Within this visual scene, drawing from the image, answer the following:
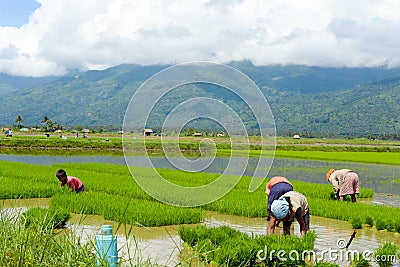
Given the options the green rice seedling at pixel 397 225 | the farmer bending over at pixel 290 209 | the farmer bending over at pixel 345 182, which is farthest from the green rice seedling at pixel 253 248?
the farmer bending over at pixel 345 182

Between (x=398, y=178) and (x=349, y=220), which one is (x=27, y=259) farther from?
(x=398, y=178)

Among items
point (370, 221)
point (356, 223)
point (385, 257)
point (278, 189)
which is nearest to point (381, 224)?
point (370, 221)

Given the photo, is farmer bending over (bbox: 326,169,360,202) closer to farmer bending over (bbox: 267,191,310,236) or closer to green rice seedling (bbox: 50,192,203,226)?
green rice seedling (bbox: 50,192,203,226)

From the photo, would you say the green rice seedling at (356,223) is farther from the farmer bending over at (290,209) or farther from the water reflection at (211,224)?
Answer: the farmer bending over at (290,209)

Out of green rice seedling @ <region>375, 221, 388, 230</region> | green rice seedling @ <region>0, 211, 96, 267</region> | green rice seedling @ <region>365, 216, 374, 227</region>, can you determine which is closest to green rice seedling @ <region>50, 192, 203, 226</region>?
green rice seedling @ <region>365, 216, 374, 227</region>

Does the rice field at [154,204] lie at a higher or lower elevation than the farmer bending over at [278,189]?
lower

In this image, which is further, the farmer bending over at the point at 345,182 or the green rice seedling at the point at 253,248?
the farmer bending over at the point at 345,182

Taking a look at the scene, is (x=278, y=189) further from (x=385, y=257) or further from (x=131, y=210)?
(x=131, y=210)

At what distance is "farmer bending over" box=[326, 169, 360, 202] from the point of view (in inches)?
385

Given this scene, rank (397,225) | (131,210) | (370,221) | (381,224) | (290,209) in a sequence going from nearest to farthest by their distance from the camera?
1. (290,209)
2. (397,225)
3. (381,224)
4. (370,221)
5. (131,210)

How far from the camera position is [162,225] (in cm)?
802

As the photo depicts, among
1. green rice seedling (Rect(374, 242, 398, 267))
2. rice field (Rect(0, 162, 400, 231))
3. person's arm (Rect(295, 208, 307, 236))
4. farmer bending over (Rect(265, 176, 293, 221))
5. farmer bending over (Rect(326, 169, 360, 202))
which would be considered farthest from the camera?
farmer bending over (Rect(326, 169, 360, 202))

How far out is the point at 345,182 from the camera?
32.8ft

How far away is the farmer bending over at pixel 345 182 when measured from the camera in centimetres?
977
